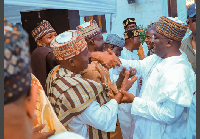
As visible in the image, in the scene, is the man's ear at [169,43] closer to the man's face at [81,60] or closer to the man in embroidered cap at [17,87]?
the man's face at [81,60]

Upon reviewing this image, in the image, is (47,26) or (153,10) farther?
(153,10)

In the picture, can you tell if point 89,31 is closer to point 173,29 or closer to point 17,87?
point 173,29

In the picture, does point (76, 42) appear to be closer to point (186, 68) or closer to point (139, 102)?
point (139, 102)

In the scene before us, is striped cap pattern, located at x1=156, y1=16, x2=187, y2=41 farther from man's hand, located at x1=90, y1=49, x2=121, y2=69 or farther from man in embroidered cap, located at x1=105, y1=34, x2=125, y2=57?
man in embroidered cap, located at x1=105, y1=34, x2=125, y2=57

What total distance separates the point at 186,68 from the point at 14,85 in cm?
210

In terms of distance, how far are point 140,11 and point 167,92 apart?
25.9 feet

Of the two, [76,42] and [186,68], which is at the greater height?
[76,42]

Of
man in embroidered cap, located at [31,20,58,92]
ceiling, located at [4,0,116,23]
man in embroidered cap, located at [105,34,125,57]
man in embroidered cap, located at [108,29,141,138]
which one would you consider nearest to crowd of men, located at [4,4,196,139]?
man in embroidered cap, located at [31,20,58,92]

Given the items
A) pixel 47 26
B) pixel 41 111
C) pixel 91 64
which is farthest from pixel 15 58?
pixel 47 26

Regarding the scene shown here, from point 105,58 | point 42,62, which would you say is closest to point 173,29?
point 105,58

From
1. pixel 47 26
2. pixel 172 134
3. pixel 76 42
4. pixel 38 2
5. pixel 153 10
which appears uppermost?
pixel 153 10

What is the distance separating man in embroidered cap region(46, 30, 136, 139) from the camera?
5.86 feet

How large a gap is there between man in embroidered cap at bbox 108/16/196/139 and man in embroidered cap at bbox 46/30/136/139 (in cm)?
57

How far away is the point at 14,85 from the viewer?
58cm
